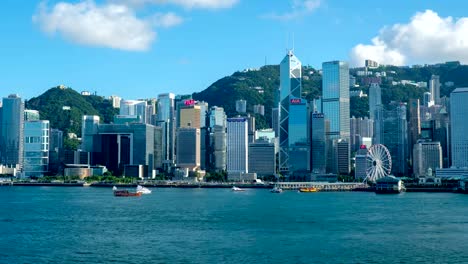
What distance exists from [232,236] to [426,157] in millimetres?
146054

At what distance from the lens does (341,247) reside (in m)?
46.2

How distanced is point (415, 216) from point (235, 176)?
123366 millimetres

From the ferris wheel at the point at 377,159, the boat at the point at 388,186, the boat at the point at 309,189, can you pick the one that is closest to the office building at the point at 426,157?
the ferris wheel at the point at 377,159

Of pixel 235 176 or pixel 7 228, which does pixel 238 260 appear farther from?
pixel 235 176

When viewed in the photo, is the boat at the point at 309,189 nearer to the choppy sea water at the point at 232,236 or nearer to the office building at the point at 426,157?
the office building at the point at 426,157

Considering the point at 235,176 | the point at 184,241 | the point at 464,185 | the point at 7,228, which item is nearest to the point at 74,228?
the point at 7,228

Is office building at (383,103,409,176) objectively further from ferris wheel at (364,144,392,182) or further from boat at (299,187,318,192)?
boat at (299,187,318,192)

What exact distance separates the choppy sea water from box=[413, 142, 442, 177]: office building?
4519 inches

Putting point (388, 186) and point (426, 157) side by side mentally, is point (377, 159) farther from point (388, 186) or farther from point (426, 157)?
point (426, 157)

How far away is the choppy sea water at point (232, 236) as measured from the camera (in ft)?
140

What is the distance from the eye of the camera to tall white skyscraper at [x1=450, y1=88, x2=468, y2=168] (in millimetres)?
187500

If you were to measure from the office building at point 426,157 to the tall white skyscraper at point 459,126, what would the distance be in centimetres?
444

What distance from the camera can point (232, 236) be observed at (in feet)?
169

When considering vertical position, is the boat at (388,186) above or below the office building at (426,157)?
below
